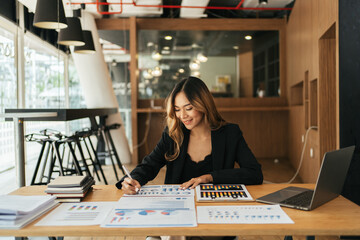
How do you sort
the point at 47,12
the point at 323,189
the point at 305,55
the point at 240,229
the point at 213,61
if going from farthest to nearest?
1. the point at 213,61
2. the point at 305,55
3. the point at 47,12
4. the point at 323,189
5. the point at 240,229

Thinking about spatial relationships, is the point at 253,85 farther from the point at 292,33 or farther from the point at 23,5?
the point at 23,5

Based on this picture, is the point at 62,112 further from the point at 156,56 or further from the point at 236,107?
the point at 236,107

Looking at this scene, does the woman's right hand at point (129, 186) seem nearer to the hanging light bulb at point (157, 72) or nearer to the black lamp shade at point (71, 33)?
the black lamp shade at point (71, 33)

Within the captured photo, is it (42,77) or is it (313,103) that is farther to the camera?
(42,77)

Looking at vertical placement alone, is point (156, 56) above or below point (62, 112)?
above

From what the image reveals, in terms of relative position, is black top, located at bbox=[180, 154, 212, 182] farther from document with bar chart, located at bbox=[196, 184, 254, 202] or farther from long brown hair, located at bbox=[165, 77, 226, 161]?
document with bar chart, located at bbox=[196, 184, 254, 202]

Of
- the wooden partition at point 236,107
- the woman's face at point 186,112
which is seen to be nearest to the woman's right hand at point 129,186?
the woman's face at point 186,112

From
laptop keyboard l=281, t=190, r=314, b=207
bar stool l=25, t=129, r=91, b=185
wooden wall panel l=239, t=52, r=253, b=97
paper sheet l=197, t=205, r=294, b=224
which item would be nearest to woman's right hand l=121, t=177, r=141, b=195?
paper sheet l=197, t=205, r=294, b=224

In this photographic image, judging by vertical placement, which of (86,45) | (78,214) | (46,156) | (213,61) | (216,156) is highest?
(213,61)

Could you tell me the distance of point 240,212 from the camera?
1.29m

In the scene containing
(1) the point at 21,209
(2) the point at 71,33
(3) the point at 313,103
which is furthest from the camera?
(3) the point at 313,103

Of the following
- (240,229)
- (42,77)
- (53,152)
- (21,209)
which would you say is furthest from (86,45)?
(240,229)

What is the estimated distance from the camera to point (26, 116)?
2598 millimetres

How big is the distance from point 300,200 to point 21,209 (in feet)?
3.50
